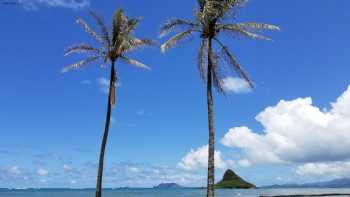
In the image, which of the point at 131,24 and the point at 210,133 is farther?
the point at 131,24

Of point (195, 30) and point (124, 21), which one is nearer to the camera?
point (195, 30)

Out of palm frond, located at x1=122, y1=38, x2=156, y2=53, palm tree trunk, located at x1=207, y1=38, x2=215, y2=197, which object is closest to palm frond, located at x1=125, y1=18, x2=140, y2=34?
palm frond, located at x1=122, y1=38, x2=156, y2=53

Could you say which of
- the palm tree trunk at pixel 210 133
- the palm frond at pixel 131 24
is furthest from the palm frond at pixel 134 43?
the palm tree trunk at pixel 210 133

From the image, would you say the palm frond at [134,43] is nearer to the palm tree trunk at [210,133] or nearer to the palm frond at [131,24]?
the palm frond at [131,24]

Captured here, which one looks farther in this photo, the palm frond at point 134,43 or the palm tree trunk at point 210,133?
the palm frond at point 134,43

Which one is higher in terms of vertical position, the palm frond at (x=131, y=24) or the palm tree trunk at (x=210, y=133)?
the palm frond at (x=131, y=24)

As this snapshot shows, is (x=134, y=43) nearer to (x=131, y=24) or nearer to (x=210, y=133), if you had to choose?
(x=131, y=24)

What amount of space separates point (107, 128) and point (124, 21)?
741 centimetres

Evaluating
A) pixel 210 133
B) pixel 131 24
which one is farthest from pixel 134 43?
pixel 210 133

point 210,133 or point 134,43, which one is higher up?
point 134,43

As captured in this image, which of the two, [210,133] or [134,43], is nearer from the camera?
[210,133]

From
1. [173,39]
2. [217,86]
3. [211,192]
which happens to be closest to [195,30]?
[173,39]

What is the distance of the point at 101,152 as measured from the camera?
33250 mm

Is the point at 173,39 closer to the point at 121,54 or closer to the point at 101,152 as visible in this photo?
the point at 121,54
